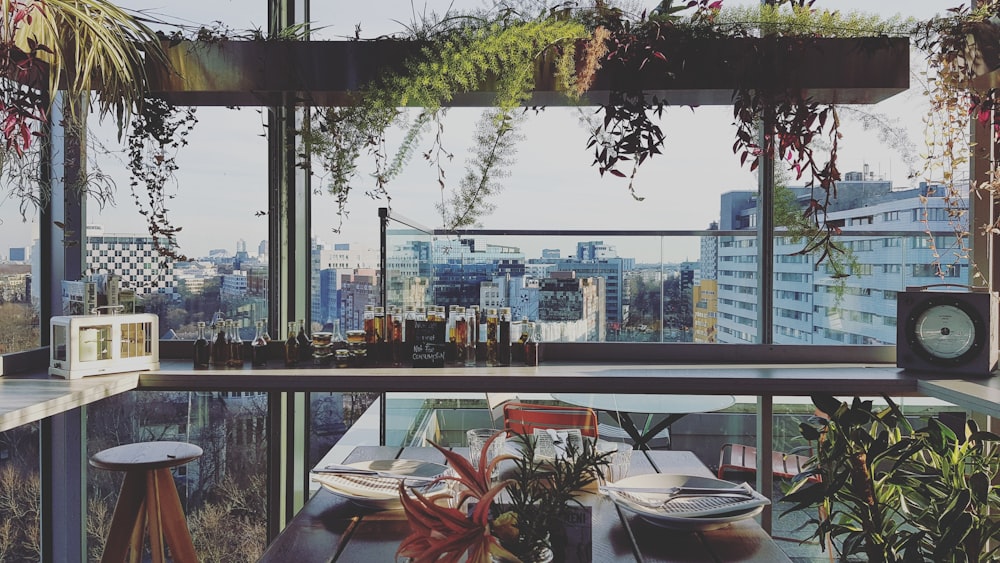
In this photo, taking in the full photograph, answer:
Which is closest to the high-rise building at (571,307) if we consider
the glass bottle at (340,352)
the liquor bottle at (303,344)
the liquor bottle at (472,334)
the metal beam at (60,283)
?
the liquor bottle at (472,334)

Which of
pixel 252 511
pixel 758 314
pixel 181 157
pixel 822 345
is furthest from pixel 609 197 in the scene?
pixel 252 511

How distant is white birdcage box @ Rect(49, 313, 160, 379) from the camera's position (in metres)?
2.21

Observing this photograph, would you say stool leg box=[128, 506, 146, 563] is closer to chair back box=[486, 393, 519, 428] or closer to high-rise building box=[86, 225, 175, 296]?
high-rise building box=[86, 225, 175, 296]

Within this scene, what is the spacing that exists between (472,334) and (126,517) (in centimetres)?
118

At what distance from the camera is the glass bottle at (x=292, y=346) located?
2.49 metres

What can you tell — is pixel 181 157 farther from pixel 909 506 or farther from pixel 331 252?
pixel 909 506

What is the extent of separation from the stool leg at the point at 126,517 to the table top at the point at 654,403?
6.15ft

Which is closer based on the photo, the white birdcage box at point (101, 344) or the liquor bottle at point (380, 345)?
the white birdcage box at point (101, 344)

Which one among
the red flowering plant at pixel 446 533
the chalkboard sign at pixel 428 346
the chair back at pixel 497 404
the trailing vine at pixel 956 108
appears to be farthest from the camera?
the chair back at pixel 497 404

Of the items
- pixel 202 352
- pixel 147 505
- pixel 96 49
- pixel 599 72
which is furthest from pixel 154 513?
pixel 599 72

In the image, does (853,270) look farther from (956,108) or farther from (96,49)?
(96,49)

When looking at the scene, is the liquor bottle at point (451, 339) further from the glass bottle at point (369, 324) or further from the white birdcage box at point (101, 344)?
the white birdcage box at point (101, 344)

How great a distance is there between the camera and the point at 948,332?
2.24m

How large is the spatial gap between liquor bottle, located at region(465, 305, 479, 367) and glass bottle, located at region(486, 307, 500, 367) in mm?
38
